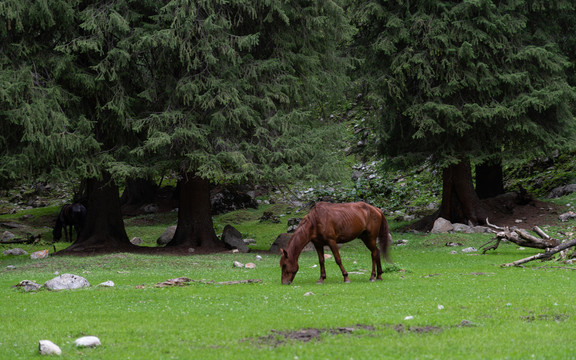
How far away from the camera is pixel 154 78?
2597 cm

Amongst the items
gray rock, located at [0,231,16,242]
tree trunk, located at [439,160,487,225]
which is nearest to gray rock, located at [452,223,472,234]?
tree trunk, located at [439,160,487,225]

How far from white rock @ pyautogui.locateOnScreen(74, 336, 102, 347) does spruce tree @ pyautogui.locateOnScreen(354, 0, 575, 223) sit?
21.0m

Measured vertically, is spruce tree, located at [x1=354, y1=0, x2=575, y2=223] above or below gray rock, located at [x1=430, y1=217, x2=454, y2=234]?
above

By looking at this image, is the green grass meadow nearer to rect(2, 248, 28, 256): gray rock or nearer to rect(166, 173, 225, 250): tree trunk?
rect(166, 173, 225, 250): tree trunk

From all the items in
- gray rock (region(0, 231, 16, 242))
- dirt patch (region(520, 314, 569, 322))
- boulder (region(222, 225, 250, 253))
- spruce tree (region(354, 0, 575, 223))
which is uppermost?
spruce tree (region(354, 0, 575, 223))

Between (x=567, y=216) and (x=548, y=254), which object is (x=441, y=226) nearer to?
(x=567, y=216)

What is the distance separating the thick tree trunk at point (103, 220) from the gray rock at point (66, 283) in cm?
1055

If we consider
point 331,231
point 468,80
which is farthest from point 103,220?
point 468,80

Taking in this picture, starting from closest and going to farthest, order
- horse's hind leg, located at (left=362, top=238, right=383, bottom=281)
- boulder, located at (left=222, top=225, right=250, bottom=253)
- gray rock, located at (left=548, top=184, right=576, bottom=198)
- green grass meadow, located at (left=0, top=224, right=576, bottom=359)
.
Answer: green grass meadow, located at (left=0, top=224, right=576, bottom=359) < horse's hind leg, located at (left=362, top=238, right=383, bottom=281) < boulder, located at (left=222, top=225, right=250, bottom=253) < gray rock, located at (left=548, top=184, right=576, bottom=198)

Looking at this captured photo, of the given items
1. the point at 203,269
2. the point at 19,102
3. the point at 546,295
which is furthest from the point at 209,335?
the point at 19,102

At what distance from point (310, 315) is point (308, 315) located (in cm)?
3

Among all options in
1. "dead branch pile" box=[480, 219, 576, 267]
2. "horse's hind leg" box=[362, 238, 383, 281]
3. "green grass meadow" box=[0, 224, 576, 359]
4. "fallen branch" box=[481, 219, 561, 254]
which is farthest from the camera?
"fallen branch" box=[481, 219, 561, 254]

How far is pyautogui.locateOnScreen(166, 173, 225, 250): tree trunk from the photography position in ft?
89.6

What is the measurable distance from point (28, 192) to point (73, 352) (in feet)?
165
